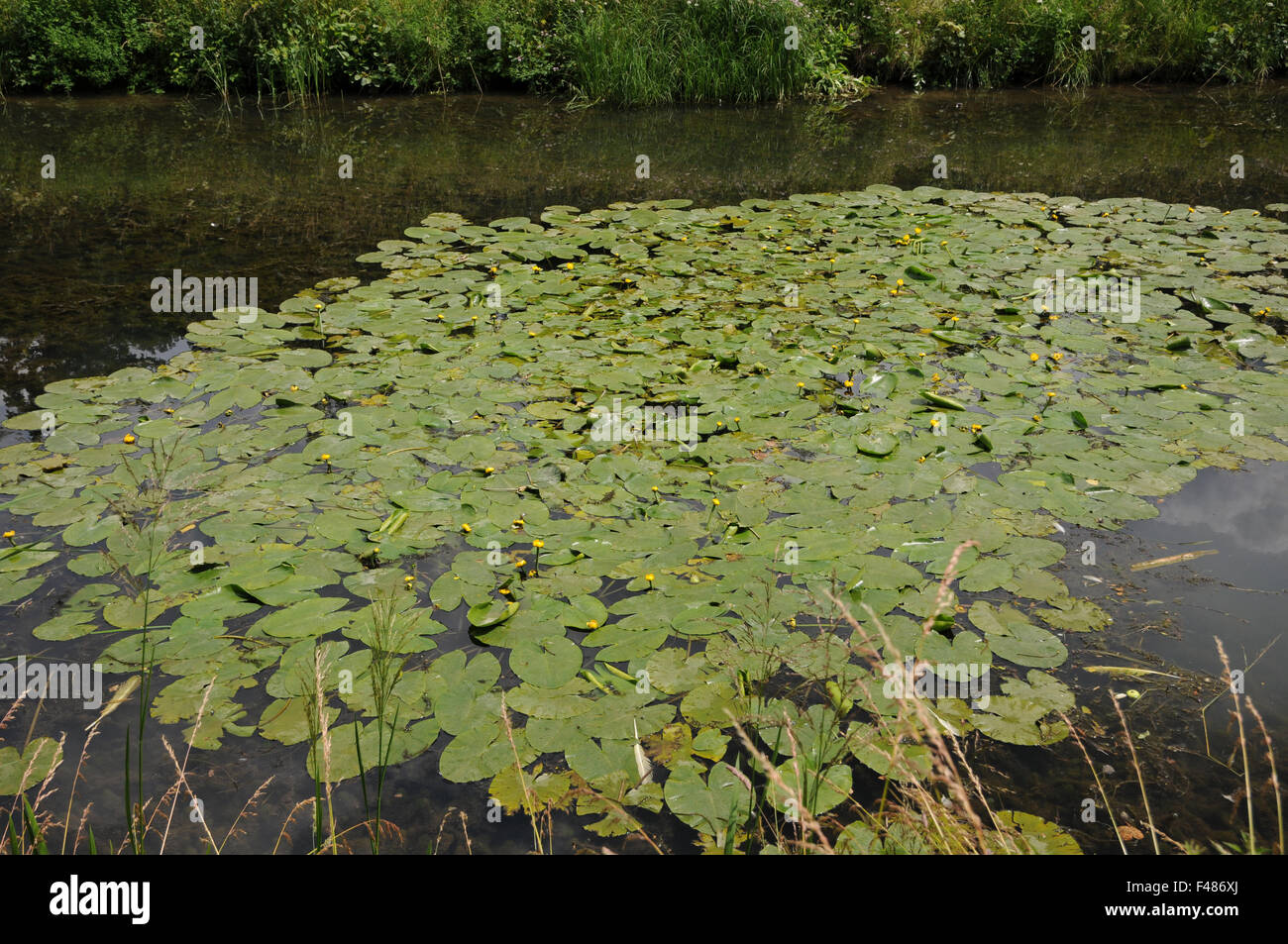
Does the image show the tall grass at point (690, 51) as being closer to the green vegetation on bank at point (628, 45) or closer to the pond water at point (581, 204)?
the green vegetation on bank at point (628, 45)

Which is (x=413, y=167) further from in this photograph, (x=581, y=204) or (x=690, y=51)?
(x=690, y=51)

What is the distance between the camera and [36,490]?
299 cm

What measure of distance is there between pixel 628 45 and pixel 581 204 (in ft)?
12.8

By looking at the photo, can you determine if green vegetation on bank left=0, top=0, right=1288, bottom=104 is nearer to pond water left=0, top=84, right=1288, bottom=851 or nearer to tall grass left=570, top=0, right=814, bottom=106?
tall grass left=570, top=0, right=814, bottom=106

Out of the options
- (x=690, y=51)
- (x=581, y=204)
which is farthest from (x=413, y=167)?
(x=690, y=51)

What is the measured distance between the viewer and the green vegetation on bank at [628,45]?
9.25 m

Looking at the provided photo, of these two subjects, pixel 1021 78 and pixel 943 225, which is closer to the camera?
pixel 943 225

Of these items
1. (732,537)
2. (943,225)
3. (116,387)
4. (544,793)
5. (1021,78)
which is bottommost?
(544,793)

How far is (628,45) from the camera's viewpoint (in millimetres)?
9211

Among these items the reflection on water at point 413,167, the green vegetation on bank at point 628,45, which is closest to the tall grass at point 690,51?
the green vegetation on bank at point 628,45

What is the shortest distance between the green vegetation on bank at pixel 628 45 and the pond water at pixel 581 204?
38cm

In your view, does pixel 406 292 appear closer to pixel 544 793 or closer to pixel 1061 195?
pixel 544 793
